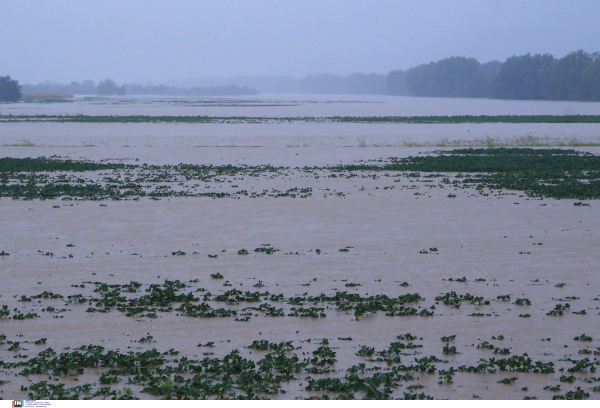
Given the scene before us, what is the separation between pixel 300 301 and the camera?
12602 millimetres

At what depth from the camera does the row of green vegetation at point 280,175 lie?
25453mm

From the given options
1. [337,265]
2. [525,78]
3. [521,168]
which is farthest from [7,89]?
[337,265]

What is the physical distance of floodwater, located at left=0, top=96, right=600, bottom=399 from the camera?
1046 centimetres

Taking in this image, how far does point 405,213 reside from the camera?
2167cm

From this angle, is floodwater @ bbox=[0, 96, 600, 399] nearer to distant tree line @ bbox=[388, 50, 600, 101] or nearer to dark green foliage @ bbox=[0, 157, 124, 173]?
dark green foliage @ bbox=[0, 157, 124, 173]

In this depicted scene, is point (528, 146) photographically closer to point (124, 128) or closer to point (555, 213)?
point (555, 213)

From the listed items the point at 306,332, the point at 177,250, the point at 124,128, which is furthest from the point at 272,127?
the point at 306,332

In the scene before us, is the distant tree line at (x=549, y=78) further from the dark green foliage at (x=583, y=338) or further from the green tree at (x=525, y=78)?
the dark green foliage at (x=583, y=338)

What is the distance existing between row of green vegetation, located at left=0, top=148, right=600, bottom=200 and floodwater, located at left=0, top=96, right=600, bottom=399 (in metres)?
1.33

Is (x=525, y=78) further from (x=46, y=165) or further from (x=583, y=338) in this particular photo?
(x=583, y=338)

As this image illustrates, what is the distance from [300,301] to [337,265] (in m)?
2.70

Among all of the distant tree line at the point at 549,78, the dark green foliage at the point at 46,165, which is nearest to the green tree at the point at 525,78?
the distant tree line at the point at 549,78

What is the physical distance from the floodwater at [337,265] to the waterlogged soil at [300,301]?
48 millimetres

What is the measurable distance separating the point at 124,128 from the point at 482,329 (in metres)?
58.3
